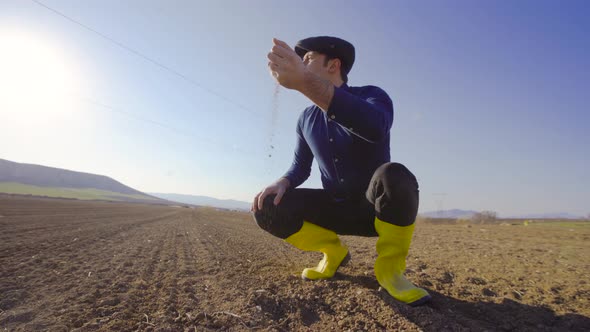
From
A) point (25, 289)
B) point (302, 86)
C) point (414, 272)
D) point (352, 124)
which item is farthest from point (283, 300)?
point (25, 289)

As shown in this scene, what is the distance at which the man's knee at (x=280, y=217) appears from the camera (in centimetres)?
235

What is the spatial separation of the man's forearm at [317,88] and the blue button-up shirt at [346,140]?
29 mm

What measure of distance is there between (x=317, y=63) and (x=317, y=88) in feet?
2.58

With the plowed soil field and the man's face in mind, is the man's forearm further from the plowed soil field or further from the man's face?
the plowed soil field

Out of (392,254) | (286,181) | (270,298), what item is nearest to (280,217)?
(286,181)

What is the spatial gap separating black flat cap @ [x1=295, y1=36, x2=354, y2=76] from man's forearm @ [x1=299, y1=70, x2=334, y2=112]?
2.75 feet

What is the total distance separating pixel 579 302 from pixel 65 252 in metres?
4.58

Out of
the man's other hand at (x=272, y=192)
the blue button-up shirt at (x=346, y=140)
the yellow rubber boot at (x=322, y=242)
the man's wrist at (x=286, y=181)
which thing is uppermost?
the blue button-up shirt at (x=346, y=140)

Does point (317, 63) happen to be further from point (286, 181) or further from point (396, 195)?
point (396, 195)

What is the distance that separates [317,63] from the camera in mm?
2158

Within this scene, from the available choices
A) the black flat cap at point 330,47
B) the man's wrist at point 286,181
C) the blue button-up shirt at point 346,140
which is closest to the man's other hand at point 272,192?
the man's wrist at point 286,181

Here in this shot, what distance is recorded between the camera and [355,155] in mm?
2133

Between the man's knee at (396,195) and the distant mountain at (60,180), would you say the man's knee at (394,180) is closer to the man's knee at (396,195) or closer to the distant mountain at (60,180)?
the man's knee at (396,195)

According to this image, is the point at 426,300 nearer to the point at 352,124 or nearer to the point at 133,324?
the point at 352,124
